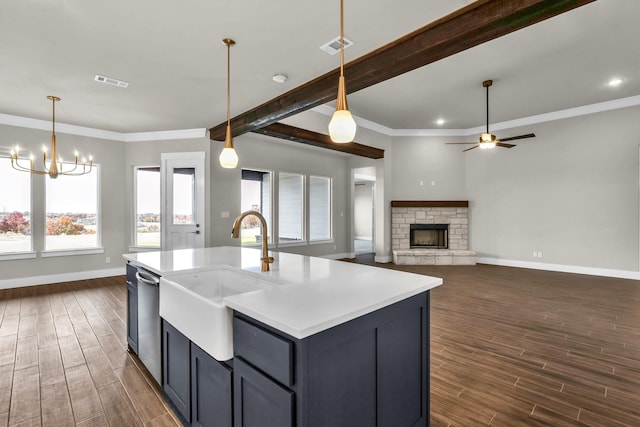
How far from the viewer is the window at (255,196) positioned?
693cm

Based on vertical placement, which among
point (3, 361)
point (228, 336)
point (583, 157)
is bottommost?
point (3, 361)

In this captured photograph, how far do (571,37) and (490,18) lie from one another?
5.92ft

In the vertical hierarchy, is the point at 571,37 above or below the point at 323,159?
above

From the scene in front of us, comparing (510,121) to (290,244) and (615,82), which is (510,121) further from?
(290,244)

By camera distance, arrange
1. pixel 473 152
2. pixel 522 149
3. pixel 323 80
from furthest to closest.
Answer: pixel 473 152, pixel 522 149, pixel 323 80

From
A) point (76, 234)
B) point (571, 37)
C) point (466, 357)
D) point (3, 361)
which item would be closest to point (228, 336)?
point (466, 357)

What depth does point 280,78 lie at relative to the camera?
373 centimetres

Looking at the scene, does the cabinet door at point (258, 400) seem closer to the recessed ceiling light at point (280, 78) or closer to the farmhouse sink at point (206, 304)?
the farmhouse sink at point (206, 304)

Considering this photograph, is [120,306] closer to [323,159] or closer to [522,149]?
[323,159]

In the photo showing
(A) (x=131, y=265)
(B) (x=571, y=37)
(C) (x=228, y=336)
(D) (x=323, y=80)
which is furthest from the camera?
(D) (x=323, y=80)

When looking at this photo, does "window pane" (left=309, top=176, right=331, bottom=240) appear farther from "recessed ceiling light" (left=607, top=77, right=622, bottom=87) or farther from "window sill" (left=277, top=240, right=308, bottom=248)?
"recessed ceiling light" (left=607, top=77, right=622, bottom=87)

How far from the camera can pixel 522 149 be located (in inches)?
257

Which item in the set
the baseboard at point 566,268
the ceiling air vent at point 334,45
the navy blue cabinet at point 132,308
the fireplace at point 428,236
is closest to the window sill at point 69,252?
the navy blue cabinet at point 132,308

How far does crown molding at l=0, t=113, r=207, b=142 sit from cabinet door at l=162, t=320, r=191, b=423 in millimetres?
4739
